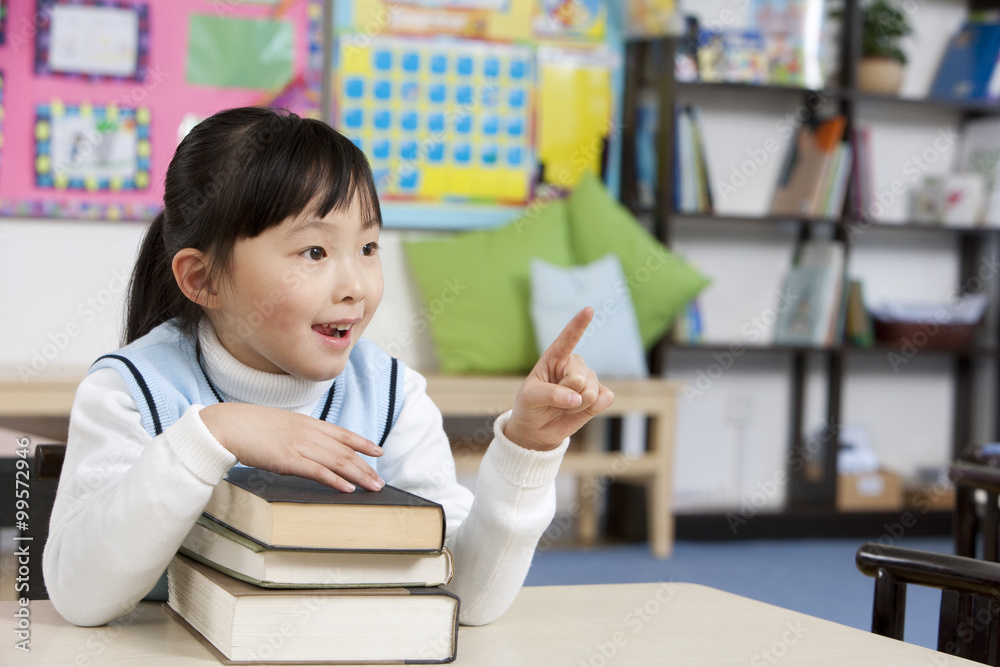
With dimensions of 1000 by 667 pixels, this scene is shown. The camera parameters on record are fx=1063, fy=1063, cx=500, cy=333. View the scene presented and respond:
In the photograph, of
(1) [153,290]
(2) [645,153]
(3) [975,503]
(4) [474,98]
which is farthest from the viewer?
(2) [645,153]

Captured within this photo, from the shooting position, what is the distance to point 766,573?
127 inches

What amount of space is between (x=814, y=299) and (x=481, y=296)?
4.04 ft

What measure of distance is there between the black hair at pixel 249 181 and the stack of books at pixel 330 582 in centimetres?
27

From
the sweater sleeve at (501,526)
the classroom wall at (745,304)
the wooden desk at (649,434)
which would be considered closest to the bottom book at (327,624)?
the sweater sleeve at (501,526)

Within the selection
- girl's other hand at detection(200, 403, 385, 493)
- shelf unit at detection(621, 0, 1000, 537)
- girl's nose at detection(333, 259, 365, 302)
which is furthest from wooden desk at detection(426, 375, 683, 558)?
girl's other hand at detection(200, 403, 385, 493)

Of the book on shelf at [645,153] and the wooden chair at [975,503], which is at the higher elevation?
the book on shelf at [645,153]

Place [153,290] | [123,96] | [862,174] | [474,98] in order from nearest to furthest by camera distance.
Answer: [153,290], [123,96], [474,98], [862,174]

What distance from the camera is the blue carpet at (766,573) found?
2828mm

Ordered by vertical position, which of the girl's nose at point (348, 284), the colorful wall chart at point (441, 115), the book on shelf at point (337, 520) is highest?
the colorful wall chart at point (441, 115)

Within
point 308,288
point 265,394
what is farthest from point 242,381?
point 308,288

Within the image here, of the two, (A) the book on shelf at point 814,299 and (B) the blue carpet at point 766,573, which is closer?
(B) the blue carpet at point 766,573

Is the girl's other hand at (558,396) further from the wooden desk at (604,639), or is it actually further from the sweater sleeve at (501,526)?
the wooden desk at (604,639)

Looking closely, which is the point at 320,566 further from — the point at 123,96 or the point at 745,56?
the point at 745,56

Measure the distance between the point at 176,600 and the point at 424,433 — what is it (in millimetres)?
323
